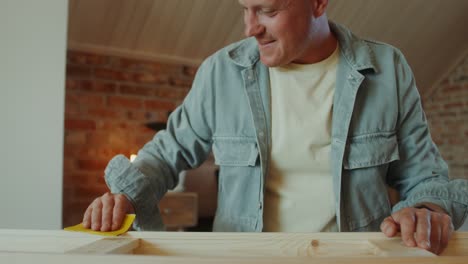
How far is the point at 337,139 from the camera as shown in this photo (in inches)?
35.1

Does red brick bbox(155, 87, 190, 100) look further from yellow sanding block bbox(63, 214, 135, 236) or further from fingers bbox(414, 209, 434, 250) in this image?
fingers bbox(414, 209, 434, 250)

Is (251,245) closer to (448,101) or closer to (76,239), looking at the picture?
(76,239)

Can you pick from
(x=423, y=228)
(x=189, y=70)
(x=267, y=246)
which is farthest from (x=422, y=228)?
(x=189, y=70)

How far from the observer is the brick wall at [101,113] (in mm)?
2689

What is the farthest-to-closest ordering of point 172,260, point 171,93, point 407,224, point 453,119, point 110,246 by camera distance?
point 453,119
point 171,93
point 407,224
point 110,246
point 172,260

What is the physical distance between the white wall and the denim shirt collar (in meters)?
1.02

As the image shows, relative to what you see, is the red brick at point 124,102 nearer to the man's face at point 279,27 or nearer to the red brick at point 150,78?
the red brick at point 150,78

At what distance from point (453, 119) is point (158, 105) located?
105 inches

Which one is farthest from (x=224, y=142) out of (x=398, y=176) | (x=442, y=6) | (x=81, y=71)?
(x=442, y=6)

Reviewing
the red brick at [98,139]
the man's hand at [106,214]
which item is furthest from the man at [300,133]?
the red brick at [98,139]

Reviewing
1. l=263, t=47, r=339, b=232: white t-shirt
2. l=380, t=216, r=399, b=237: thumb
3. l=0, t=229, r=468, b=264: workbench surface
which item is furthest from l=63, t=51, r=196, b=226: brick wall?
l=380, t=216, r=399, b=237: thumb

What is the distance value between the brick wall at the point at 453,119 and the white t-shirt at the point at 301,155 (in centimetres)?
334

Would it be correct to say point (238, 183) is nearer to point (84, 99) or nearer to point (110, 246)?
point (110, 246)

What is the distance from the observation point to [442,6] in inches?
125
